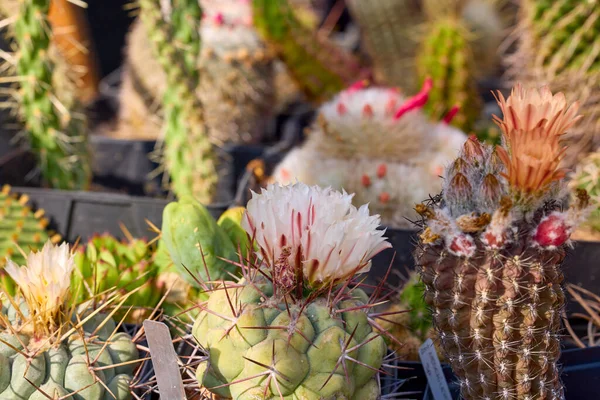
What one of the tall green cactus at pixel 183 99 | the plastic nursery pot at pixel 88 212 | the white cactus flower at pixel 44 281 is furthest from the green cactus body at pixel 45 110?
the white cactus flower at pixel 44 281

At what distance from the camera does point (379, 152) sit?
1555 millimetres

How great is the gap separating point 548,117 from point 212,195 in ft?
4.08

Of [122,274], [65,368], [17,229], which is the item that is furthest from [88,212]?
[65,368]

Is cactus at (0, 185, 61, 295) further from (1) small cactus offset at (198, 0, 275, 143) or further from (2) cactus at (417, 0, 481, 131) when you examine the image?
(2) cactus at (417, 0, 481, 131)

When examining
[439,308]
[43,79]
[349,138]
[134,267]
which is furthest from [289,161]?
[439,308]

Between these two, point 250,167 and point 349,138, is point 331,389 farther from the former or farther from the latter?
point 250,167

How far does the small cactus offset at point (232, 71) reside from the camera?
7.45 feet

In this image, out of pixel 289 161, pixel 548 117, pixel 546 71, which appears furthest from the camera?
pixel 546 71

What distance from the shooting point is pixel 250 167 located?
5.97 ft

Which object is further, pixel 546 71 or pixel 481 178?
pixel 546 71

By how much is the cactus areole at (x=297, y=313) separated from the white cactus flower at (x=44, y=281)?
201 millimetres

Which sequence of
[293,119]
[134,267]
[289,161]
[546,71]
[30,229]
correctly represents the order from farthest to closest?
[293,119], [546,71], [289,161], [30,229], [134,267]

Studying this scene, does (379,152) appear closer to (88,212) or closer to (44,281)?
(88,212)

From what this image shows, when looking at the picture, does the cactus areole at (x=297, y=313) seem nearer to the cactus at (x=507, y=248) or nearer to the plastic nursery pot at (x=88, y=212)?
the cactus at (x=507, y=248)
